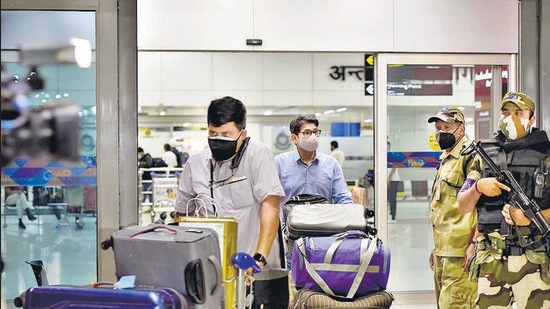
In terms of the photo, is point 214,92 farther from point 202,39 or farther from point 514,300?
point 514,300

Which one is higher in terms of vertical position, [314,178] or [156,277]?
[314,178]

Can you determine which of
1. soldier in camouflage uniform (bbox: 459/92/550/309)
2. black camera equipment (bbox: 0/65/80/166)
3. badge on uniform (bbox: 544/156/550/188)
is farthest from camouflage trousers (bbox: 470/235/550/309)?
black camera equipment (bbox: 0/65/80/166)

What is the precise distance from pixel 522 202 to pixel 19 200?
13.6 feet

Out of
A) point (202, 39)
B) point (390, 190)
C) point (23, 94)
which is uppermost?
point (202, 39)

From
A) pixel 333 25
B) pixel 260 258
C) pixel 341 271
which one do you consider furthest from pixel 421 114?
pixel 260 258

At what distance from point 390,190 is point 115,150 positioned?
2.40 metres

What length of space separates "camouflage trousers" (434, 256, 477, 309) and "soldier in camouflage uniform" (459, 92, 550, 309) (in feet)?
2.67

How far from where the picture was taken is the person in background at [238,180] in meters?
3.77

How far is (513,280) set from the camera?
4195mm

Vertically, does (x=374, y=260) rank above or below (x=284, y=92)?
below

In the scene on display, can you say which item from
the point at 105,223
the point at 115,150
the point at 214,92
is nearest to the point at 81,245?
the point at 105,223

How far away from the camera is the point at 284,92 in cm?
1619

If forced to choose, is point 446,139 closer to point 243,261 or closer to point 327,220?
point 327,220

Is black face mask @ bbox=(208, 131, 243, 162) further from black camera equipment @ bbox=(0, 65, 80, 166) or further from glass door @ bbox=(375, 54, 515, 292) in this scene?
glass door @ bbox=(375, 54, 515, 292)
